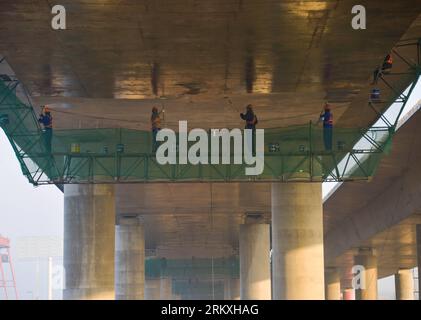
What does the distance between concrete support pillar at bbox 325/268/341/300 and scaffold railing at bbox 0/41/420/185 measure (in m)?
74.9

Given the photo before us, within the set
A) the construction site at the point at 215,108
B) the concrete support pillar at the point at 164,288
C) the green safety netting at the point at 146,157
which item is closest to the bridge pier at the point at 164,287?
the concrete support pillar at the point at 164,288

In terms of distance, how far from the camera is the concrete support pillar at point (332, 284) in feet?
391

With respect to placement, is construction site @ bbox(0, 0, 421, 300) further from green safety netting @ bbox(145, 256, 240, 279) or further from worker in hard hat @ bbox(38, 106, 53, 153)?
green safety netting @ bbox(145, 256, 240, 279)

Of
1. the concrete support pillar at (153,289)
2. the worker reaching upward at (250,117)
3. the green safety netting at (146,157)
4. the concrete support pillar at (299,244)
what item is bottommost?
the concrete support pillar at (299,244)

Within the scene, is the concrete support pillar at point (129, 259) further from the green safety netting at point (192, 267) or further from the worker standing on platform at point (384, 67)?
the worker standing on platform at point (384, 67)

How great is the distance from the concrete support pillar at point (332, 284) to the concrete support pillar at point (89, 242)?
227 feet

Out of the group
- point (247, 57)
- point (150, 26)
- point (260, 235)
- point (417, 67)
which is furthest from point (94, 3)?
point (260, 235)

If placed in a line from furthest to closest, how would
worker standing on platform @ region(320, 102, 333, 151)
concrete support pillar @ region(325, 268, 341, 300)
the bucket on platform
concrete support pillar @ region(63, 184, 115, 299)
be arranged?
concrete support pillar @ region(325, 268, 341, 300)
concrete support pillar @ region(63, 184, 115, 299)
the bucket on platform
worker standing on platform @ region(320, 102, 333, 151)

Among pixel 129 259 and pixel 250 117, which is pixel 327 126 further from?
pixel 129 259

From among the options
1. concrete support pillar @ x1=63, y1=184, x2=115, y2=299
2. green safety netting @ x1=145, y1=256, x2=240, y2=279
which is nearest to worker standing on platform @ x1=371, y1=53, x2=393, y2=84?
concrete support pillar @ x1=63, y1=184, x2=115, y2=299

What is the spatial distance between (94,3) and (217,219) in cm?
5538

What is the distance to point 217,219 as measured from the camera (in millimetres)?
83125

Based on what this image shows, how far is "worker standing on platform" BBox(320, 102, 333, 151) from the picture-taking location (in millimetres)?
43438

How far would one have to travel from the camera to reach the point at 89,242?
174 ft
